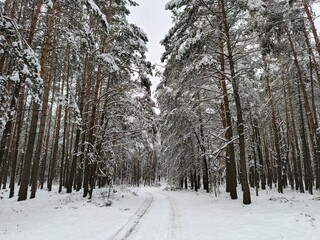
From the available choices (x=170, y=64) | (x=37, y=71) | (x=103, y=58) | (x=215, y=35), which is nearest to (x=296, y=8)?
(x=215, y=35)

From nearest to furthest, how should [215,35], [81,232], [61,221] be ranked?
[81,232] → [61,221] → [215,35]

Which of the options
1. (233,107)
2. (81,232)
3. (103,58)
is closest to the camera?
(81,232)

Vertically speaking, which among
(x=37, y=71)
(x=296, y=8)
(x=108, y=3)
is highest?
(x=108, y=3)

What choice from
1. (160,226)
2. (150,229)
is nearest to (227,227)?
(160,226)

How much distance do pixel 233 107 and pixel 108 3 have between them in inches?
484

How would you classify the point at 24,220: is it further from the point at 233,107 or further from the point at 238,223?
the point at 233,107

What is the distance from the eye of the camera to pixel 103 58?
437 inches

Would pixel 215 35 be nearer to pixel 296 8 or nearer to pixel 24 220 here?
pixel 296 8

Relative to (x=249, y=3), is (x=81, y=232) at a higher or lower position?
lower

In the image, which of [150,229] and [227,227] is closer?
[150,229]

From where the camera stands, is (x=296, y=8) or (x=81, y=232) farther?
(x=296, y=8)

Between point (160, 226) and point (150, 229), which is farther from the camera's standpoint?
point (160, 226)

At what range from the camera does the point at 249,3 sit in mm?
9156

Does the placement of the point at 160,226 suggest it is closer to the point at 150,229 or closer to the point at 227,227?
the point at 150,229
